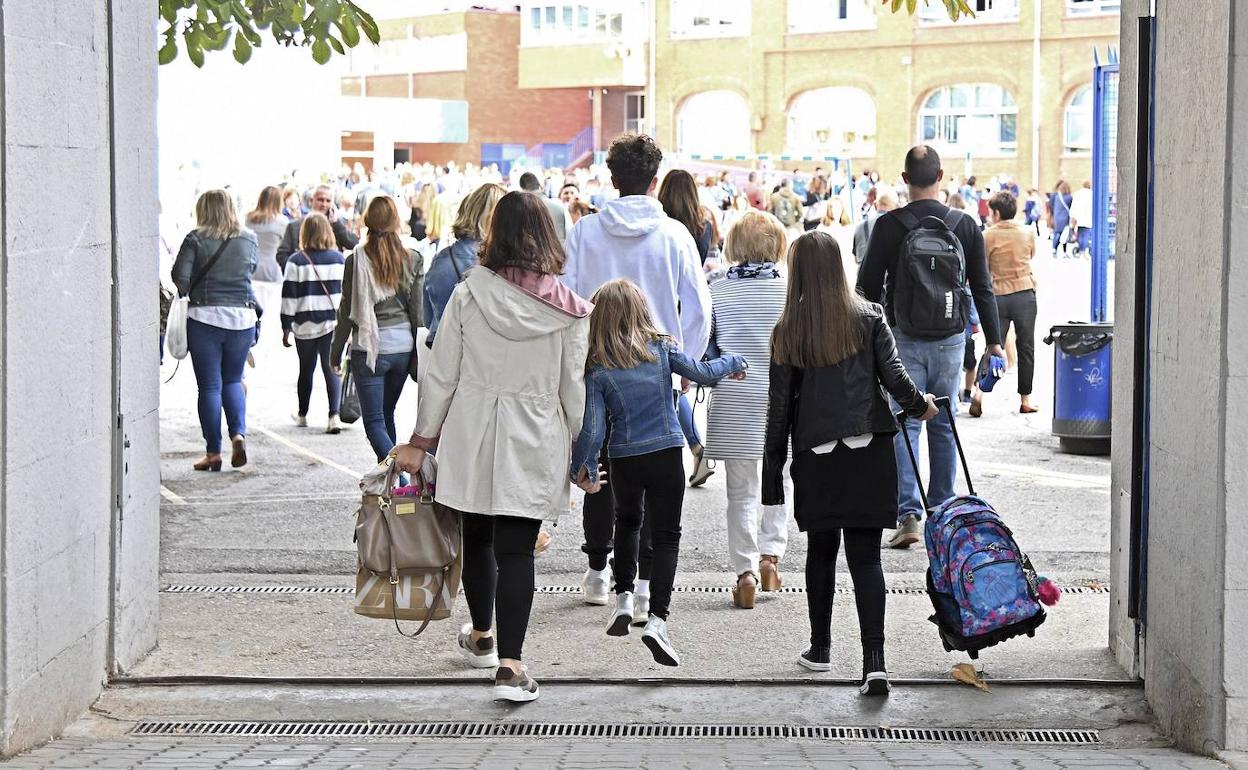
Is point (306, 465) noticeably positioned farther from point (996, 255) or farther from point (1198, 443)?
point (1198, 443)

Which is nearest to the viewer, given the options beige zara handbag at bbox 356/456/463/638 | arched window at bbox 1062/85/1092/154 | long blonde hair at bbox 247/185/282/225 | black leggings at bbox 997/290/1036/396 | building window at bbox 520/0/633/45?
beige zara handbag at bbox 356/456/463/638

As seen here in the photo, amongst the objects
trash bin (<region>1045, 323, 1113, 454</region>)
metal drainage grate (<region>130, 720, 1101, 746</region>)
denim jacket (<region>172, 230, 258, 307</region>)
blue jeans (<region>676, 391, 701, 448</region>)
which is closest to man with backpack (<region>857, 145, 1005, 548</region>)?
blue jeans (<region>676, 391, 701, 448</region>)

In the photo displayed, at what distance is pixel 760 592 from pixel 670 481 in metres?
1.49

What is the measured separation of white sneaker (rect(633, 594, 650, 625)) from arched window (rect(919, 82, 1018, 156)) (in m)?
47.3

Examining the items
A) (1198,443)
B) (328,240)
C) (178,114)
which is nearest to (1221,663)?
(1198,443)

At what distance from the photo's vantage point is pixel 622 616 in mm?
6191

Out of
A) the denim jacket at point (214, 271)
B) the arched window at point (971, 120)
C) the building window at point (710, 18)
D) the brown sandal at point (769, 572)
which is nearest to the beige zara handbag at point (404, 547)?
the brown sandal at point (769, 572)

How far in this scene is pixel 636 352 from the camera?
19.1ft

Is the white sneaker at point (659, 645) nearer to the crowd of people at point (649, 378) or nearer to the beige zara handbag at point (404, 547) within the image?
the crowd of people at point (649, 378)

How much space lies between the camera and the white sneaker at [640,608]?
6336 mm

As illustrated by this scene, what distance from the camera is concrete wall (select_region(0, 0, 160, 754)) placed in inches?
184

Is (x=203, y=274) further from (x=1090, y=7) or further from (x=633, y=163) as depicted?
(x=1090, y=7)

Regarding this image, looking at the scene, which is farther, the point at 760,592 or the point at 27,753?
the point at 760,592

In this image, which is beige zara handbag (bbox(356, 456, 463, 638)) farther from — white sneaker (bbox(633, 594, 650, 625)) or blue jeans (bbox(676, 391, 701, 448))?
blue jeans (bbox(676, 391, 701, 448))
